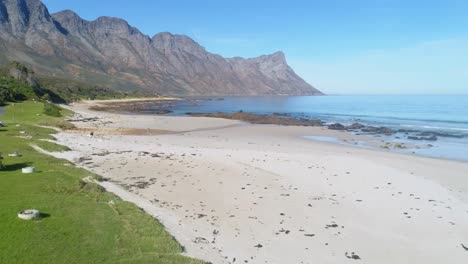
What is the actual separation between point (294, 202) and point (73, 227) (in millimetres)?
9085

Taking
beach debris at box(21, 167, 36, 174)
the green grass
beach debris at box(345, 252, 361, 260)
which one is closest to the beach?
beach debris at box(345, 252, 361, 260)

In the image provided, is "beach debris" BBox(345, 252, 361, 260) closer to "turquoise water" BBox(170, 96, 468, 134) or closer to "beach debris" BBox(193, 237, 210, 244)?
"beach debris" BBox(193, 237, 210, 244)

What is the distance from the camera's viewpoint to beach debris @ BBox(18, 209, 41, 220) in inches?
407

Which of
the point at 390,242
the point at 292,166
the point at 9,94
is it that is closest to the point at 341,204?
the point at 390,242

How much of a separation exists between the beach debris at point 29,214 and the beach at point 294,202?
12.7 ft

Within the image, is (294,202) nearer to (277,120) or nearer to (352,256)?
(352,256)

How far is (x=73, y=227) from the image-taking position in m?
10.4

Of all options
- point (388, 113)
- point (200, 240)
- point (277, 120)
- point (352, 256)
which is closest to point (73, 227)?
point (200, 240)

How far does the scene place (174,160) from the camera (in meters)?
25.0

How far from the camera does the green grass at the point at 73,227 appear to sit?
8898 millimetres

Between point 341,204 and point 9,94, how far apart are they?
63856 millimetres

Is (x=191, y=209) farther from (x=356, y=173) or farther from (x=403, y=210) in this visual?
(x=356, y=173)

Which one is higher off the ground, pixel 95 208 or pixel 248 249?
pixel 95 208

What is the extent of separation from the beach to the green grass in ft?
3.38
